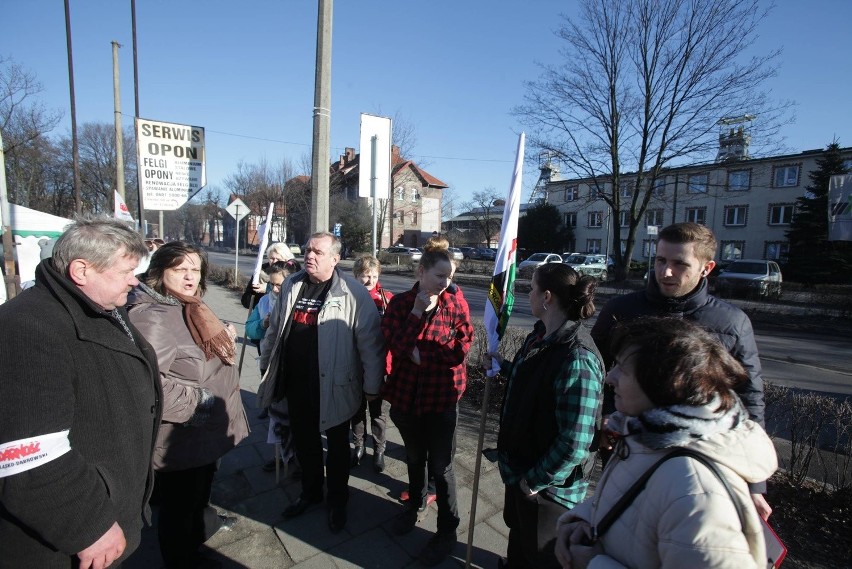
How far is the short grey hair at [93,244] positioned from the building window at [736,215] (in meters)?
45.3

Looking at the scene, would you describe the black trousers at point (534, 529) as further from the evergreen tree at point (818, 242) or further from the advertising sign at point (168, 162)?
the evergreen tree at point (818, 242)

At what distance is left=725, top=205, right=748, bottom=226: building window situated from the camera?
37.1 m

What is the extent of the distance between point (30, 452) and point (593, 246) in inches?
1918

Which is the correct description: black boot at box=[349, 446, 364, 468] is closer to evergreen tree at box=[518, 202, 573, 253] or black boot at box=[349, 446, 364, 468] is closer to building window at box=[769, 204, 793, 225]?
building window at box=[769, 204, 793, 225]

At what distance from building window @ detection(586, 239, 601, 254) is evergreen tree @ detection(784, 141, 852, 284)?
16755mm

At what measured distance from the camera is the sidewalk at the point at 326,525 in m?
2.72

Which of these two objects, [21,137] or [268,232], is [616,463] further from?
[21,137]

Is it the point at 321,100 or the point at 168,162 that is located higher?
the point at 321,100

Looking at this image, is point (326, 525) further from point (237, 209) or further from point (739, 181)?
point (739, 181)

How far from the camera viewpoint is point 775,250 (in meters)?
35.1

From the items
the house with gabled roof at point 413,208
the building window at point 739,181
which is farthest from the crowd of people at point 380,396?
the house with gabled roof at point 413,208

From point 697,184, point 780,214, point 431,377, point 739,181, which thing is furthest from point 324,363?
point 739,181

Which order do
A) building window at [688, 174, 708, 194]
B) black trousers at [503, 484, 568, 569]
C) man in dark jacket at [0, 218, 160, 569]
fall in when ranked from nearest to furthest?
man in dark jacket at [0, 218, 160, 569]
black trousers at [503, 484, 568, 569]
building window at [688, 174, 708, 194]

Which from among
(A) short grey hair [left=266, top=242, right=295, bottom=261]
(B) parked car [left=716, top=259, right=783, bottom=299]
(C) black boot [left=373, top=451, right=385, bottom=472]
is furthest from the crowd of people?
(B) parked car [left=716, top=259, right=783, bottom=299]
